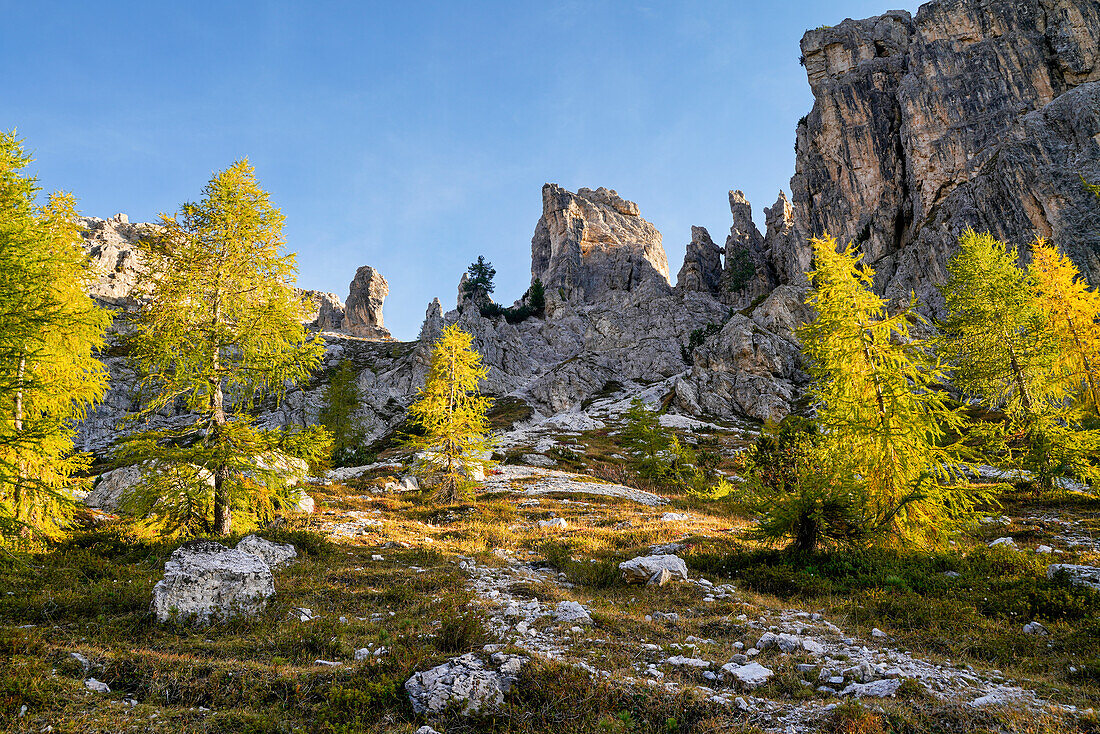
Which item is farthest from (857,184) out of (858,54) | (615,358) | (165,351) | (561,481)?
(165,351)

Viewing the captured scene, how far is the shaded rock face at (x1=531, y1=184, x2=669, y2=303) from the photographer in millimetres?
143250

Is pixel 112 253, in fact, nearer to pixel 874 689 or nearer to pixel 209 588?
pixel 209 588

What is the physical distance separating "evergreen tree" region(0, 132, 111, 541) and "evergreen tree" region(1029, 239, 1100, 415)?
3214 centimetres

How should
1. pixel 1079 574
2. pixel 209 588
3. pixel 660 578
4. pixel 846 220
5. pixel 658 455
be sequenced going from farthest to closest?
pixel 846 220
pixel 658 455
pixel 660 578
pixel 1079 574
pixel 209 588

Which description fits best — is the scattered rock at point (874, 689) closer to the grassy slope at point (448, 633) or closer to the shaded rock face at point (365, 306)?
the grassy slope at point (448, 633)

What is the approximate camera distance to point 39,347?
35.0ft

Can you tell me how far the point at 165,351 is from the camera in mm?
12852

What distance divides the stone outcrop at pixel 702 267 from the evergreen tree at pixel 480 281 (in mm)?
53217

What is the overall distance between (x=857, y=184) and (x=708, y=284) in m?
42.8

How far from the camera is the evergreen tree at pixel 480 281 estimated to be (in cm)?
13362

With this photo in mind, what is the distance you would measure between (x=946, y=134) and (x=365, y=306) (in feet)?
481

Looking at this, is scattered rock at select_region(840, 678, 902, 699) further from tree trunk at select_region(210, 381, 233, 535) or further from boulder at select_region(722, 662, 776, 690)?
tree trunk at select_region(210, 381, 233, 535)

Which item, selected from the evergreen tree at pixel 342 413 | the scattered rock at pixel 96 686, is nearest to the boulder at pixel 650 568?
the scattered rock at pixel 96 686

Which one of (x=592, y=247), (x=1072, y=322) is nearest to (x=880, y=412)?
(x=1072, y=322)
